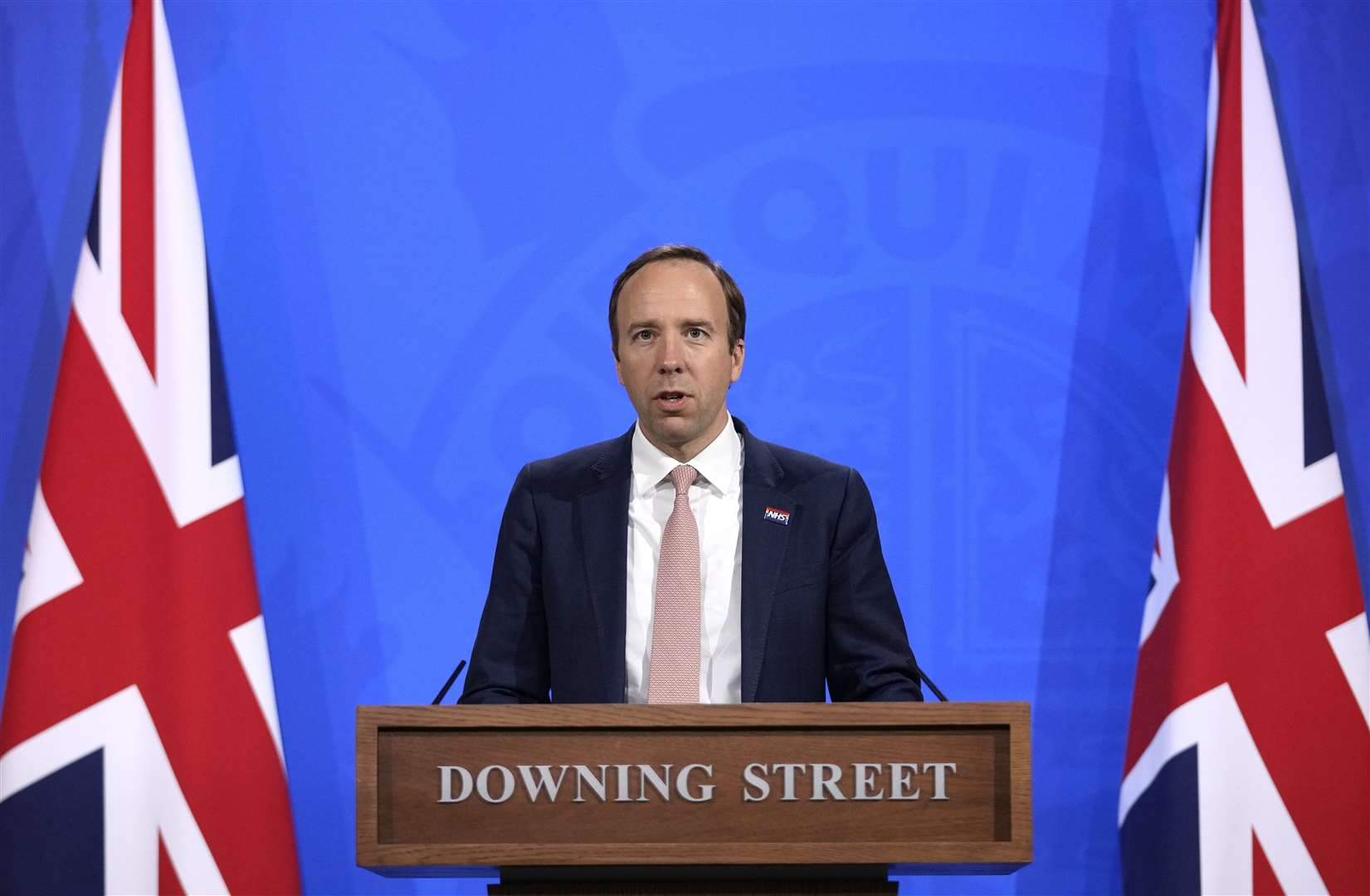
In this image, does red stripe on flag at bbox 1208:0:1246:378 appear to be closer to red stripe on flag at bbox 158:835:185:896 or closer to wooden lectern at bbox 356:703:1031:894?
wooden lectern at bbox 356:703:1031:894

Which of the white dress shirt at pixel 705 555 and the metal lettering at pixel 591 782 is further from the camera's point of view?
the white dress shirt at pixel 705 555

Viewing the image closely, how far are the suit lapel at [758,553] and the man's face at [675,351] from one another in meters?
0.12

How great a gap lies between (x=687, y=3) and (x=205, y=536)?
73.0 inches

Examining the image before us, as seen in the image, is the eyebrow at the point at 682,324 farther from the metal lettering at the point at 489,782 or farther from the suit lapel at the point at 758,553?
the metal lettering at the point at 489,782

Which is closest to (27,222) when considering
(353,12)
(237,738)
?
(353,12)

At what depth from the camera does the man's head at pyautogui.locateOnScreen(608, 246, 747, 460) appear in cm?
231

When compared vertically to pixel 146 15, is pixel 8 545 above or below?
below

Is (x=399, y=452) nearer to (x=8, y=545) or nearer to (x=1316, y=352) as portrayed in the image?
(x=8, y=545)

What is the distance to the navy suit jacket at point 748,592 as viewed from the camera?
86.6 inches

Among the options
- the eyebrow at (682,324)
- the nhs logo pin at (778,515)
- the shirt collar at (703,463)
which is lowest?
the nhs logo pin at (778,515)

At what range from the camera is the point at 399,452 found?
3.72 m

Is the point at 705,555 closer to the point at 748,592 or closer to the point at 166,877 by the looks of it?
the point at 748,592

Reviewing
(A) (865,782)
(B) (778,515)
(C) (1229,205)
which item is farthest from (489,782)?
(C) (1229,205)

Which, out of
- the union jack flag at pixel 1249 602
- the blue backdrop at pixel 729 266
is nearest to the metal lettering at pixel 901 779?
the union jack flag at pixel 1249 602
